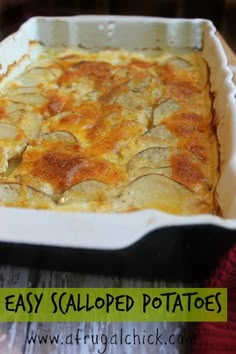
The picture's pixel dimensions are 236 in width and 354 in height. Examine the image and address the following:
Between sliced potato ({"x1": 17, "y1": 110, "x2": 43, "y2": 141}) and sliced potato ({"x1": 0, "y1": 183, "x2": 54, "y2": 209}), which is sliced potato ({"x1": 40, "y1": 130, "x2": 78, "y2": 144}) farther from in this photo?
sliced potato ({"x1": 0, "y1": 183, "x2": 54, "y2": 209})

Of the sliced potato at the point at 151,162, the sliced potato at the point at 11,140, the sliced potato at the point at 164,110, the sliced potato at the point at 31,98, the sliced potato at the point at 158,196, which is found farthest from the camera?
the sliced potato at the point at 31,98

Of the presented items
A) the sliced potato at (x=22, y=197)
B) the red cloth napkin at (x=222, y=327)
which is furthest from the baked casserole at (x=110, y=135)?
the red cloth napkin at (x=222, y=327)

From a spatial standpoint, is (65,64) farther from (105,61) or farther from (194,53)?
(194,53)

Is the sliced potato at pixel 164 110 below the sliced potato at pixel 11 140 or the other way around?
the other way around

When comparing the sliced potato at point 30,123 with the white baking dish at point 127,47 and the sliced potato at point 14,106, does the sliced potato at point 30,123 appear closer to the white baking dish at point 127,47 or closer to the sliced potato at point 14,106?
the sliced potato at point 14,106

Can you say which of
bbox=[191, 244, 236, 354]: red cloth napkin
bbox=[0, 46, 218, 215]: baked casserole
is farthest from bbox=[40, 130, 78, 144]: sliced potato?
bbox=[191, 244, 236, 354]: red cloth napkin

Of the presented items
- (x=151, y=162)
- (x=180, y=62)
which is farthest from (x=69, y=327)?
(x=180, y=62)

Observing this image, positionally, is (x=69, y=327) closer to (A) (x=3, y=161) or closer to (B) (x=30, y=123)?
(A) (x=3, y=161)
